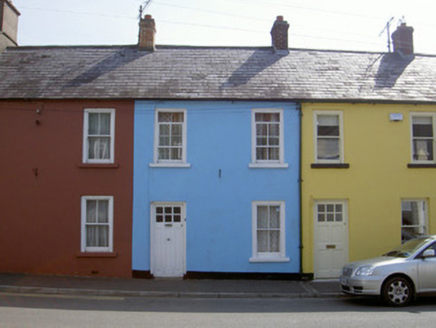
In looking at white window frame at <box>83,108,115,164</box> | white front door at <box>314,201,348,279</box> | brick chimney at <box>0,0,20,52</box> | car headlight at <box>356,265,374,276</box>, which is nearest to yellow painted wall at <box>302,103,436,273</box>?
white front door at <box>314,201,348,279</box>

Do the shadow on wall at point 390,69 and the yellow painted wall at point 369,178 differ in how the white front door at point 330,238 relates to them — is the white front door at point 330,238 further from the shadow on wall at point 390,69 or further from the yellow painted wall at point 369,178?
the shadow on wall at point 390,69

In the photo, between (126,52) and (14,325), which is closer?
(14,325)

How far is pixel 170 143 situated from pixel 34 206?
15.4ft

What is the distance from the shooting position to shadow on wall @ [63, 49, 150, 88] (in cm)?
1548

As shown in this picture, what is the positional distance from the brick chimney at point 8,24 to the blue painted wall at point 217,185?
6.89m

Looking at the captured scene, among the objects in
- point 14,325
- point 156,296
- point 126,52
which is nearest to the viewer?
point 14,325

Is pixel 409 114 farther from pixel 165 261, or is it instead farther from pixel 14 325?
pixel 14 325

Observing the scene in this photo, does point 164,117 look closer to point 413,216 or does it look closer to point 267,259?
point 267,259

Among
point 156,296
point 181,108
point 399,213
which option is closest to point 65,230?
point 156,296

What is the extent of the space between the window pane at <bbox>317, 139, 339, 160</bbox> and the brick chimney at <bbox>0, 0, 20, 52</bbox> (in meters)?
12.3

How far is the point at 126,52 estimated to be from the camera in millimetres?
17500

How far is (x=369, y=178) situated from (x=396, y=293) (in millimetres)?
5025

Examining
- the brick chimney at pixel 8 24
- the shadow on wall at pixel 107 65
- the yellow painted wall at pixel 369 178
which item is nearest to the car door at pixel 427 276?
the yellow painted wall at pixel 369 178

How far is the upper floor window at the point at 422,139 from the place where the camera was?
15.2 metres
